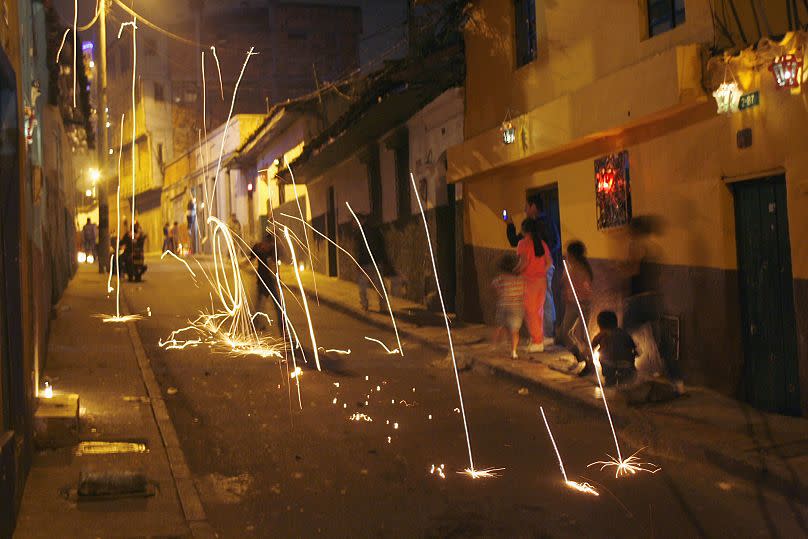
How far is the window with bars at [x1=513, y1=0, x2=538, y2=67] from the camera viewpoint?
1370 centimetres

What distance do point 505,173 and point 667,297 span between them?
16.4 ft

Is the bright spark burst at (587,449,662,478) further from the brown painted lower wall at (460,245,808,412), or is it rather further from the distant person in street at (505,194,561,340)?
the distant person in street at (505,194,561,340)

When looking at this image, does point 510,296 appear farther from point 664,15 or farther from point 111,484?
point 111,484

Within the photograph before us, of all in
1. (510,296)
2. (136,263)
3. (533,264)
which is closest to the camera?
(510,296)

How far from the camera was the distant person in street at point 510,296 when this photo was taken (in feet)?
38.3

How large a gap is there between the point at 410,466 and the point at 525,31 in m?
8.47

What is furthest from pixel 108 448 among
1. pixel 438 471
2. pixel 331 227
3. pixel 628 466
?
pixel 331 227

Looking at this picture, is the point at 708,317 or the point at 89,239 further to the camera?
the point at 89,239

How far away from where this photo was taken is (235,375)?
11.4 metres

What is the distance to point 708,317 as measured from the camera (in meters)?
9.60

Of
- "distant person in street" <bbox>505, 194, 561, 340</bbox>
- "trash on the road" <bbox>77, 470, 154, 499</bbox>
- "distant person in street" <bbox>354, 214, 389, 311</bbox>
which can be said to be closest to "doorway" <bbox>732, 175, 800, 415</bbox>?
"distant person in street" <bbox>505, 194, 561, 340</bbox>

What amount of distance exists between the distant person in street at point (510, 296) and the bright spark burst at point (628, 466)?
429 centimetres

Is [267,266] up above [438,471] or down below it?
above

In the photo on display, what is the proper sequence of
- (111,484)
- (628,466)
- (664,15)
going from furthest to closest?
(664,15) < (628,466) < (111,484)
